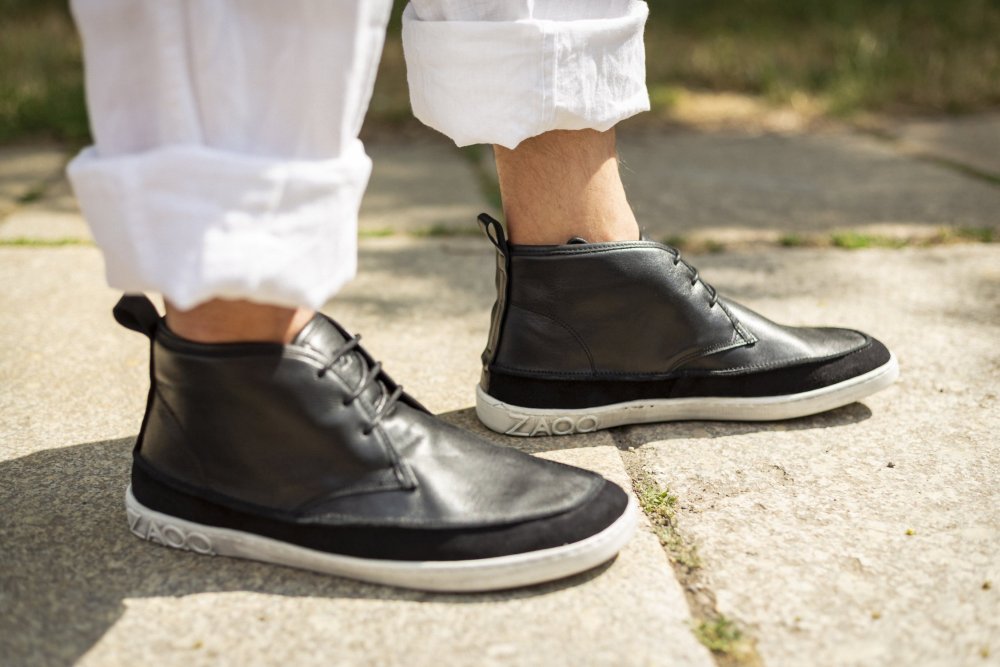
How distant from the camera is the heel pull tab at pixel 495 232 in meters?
1.25

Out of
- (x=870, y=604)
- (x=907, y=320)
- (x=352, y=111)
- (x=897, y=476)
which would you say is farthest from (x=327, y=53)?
(x=907, y=320)

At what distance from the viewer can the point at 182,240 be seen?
2.76ft

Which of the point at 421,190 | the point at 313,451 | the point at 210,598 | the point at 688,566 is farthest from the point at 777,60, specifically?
the point at 210,598

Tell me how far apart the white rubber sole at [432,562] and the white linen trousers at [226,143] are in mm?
286

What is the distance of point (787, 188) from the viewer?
258 cm

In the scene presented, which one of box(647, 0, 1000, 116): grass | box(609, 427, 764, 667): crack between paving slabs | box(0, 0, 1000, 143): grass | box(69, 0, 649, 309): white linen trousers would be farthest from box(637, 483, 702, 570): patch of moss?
box(647, 0, 1000, 116): grass

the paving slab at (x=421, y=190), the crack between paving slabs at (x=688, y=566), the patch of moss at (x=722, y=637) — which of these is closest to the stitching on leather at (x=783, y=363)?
the crack between paving slabs at (x=688, y=566)

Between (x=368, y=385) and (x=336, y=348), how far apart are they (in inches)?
2.1

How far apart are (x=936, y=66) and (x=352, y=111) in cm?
349

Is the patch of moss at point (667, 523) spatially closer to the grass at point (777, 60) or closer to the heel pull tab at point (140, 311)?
the heel pull tab at point (140, 311)

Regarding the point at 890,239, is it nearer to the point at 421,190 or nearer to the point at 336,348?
the point at 421,190

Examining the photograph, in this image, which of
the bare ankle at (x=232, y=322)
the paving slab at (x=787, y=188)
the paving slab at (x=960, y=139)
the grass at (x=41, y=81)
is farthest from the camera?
the grass at (x=41, y=81)

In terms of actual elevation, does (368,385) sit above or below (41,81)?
above

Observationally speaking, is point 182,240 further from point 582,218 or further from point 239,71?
point 582,218
